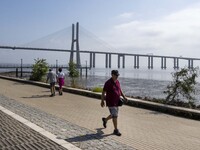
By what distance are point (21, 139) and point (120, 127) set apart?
2.43 metres

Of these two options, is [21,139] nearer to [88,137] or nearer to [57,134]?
[57,134]

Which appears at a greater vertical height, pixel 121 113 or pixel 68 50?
pixel 68 50

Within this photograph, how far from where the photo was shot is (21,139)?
6457 mm

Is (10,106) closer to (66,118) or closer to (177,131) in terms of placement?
(66,118)

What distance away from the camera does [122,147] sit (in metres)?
6.02

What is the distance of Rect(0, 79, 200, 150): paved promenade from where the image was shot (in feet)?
20.7

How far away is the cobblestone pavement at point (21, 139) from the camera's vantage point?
590 cm

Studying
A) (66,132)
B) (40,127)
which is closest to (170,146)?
(66,132)

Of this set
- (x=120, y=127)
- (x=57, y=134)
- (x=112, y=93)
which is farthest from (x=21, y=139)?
(x=120, y=127)

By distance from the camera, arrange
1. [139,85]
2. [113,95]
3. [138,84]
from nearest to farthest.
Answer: [113,95]
[139,85]
[138,84]

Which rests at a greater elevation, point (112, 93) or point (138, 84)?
point (112, 93)

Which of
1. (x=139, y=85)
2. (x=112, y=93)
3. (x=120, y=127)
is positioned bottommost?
(x=139, y=85)

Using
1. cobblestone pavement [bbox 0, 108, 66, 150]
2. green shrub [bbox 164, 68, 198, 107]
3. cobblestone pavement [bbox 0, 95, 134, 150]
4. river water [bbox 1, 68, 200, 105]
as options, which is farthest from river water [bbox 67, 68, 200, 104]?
cobblestone pavement [bbox 0, 108, 66, 150]

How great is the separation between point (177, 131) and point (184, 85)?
5.34 metres
